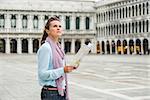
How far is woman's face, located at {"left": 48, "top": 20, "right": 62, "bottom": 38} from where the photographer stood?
547 cm

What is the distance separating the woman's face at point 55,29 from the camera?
18.0 ft

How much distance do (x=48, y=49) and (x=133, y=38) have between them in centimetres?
8032

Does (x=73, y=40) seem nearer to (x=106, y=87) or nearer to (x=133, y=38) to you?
(x=133, y=38)

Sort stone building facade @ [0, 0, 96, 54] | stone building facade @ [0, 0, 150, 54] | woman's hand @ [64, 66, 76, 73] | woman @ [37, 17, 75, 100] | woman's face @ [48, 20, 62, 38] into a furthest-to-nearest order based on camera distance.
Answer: stone building facade @ [0, 0, 96, 54], stone building facade @ [0, 0, 150, 54], woman's face @ [48, 20, 62, 38], woman @ [37, 17, 75, 100], woman's hand @ [64, 66, 76, 73]

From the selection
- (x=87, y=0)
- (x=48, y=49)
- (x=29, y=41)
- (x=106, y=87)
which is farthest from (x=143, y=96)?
(x=87, y=0)

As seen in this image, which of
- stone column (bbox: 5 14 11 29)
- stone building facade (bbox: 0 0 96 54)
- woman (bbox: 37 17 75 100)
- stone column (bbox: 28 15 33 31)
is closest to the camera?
woman (bbox: 37 17 75 100)

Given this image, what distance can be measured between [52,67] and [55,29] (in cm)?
47

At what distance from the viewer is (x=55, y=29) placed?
5480 millimetres

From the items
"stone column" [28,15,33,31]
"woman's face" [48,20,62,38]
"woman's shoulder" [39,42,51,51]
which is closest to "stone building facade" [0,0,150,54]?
"stone column" [28,15,33,31]

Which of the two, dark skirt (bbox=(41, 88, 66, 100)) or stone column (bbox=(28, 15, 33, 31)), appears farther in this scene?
stone column (bbox=(28, 15, 33, 31))

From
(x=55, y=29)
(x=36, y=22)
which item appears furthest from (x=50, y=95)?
(x=36, y=22)

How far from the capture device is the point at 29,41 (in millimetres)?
104062

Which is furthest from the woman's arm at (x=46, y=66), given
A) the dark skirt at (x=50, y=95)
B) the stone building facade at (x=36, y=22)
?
the stone building facade at (x=36, y=22)

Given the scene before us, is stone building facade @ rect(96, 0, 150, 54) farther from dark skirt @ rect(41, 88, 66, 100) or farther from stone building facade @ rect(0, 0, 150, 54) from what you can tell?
dark skirt @ rect(41, 88, 66, 100)
